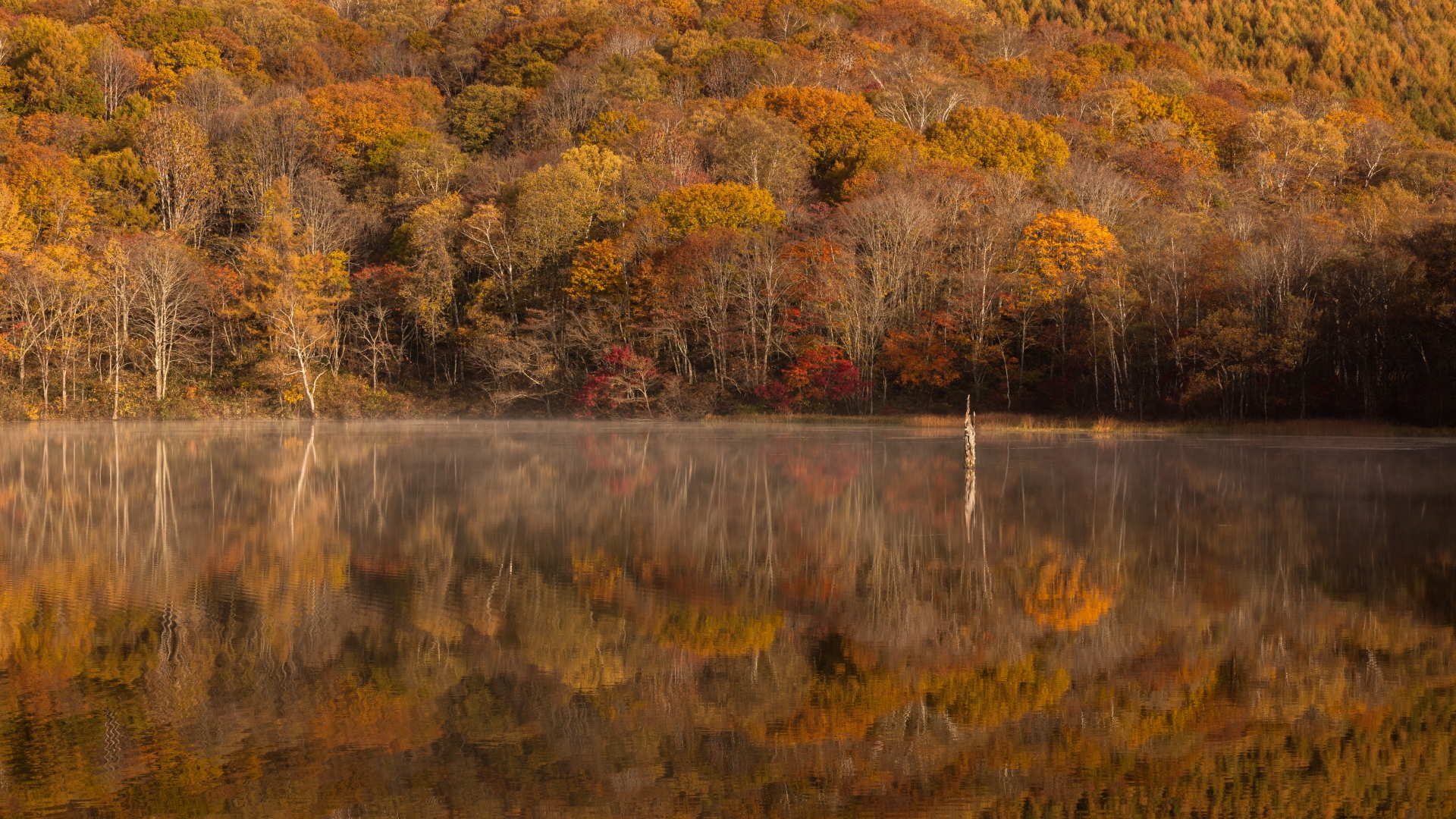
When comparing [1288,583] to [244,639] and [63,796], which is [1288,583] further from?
[63,796]

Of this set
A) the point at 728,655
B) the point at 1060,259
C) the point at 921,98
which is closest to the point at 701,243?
the point at 1060,259

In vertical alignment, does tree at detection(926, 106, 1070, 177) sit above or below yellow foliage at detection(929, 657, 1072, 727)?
above

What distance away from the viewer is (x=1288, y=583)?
13.3 metres

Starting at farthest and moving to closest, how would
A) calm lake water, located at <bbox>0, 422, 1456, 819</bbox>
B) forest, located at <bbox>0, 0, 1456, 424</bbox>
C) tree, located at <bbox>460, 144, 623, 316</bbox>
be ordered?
1. tree, located at <bbox>460, 144, 623, 316</bbox>
2. forest, located at <bbox>0, 0, 1456, 424</bbox>
3. calm lake water, located at <bbox>0, 422, 1456, 819</bbox>

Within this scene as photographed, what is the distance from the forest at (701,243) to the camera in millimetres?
49344

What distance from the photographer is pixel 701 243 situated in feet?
187

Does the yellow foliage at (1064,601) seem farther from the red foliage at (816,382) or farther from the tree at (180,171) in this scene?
the tree at (180,171)

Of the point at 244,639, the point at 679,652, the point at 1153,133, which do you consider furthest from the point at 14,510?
the point at 1153,133

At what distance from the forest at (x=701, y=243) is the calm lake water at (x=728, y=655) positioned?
92.6 feet

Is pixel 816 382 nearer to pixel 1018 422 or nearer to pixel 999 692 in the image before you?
pixel 1018 422

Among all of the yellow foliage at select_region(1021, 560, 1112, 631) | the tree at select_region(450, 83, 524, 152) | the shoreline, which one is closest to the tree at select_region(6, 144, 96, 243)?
the shoreline

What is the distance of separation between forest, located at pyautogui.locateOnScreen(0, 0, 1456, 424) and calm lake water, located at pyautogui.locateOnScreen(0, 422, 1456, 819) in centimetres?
2822

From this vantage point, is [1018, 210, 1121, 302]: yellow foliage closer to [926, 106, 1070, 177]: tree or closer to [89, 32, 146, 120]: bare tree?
[926, 106, 1070, 177]: tree

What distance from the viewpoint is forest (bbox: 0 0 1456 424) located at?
49.3 meters
